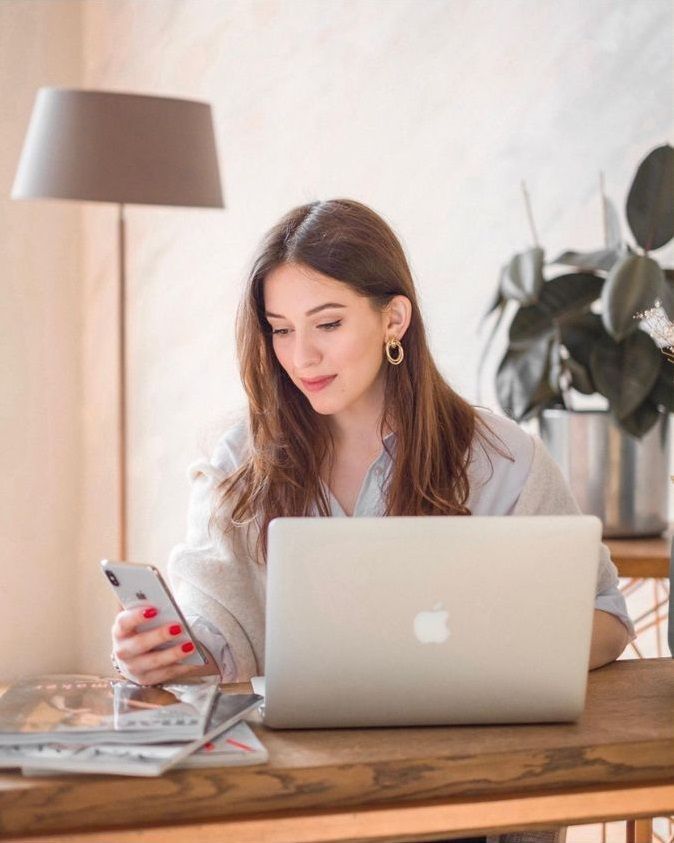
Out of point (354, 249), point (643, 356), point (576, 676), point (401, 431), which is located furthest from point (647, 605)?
point (576, 676)

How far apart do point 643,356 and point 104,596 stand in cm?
225

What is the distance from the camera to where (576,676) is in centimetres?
142

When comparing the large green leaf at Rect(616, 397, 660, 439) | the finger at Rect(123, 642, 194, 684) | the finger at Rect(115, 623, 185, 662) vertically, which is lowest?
the finger at Rect(123, 642, 194, 684)

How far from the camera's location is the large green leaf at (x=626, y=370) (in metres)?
2.57

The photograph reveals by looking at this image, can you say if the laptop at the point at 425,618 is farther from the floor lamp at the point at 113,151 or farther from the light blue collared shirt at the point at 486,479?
the floor lamp at the point at 113,151

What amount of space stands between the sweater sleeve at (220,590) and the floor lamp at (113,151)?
1.18 meters

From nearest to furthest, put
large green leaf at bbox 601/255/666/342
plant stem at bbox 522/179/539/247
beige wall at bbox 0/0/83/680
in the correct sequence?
large green leaf at bbox 601/255/666/342
plant stem at bbox 522/179/539/247
beige wall at bbox 0/0/83/680

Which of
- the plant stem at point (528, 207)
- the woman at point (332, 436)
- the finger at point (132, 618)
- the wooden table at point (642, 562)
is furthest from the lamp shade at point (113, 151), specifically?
the finger at point (132, 618)

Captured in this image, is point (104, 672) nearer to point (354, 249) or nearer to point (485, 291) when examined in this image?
point (485, 291)

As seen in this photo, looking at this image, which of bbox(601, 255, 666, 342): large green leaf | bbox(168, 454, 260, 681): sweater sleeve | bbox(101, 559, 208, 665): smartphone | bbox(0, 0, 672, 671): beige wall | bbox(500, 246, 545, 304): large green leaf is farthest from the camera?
bbox(0, 0, 672, 671): beige wall

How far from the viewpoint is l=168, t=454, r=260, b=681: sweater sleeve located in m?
1.91

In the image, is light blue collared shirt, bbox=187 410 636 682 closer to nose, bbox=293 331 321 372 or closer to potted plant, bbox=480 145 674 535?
nose, bbox=293 331 321 372

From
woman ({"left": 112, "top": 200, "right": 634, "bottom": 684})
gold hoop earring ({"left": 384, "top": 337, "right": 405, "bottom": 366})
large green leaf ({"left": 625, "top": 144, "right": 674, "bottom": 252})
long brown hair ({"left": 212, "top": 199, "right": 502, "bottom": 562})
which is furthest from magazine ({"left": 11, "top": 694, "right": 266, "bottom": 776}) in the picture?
large green leaf ({"left": 625, "top": 144, "right": 674, "bottom": 252})

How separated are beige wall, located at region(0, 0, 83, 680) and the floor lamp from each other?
0.93 m
